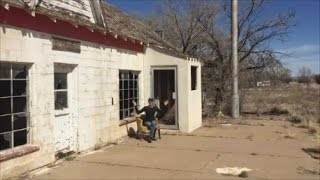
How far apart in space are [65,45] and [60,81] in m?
0.86

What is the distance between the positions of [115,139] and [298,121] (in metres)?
10.0

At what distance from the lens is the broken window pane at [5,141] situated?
27.7 feet

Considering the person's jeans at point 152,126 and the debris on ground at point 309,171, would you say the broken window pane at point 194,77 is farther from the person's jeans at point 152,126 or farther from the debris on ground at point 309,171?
the debris on ground at point 309,171

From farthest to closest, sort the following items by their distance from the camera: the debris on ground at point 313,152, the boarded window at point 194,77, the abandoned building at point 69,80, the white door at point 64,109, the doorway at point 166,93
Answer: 1. the boarded window at point 194,77
2. the doorway at point 166,93
3. the debris on ground at point 313,152
4. the white door at point 64,109
5. the abandoned building at point 69,80

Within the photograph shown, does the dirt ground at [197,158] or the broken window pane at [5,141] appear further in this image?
the dirt ground at [197,158]

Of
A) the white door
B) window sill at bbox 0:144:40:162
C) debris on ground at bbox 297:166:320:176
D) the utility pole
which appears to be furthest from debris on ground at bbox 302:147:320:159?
the utility pole

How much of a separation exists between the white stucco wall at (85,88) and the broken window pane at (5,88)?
422mm

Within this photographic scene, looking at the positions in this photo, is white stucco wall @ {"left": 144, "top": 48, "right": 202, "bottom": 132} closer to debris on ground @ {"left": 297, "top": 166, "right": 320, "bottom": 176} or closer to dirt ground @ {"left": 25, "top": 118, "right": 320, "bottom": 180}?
dirt ground @ {"left": 25, "top": 118, "right": 320, "bottom": 180}

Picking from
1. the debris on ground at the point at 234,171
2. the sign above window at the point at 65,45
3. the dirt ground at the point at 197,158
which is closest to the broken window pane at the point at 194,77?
the dirt ground at the point at 197,158

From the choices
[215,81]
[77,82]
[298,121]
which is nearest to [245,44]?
[215,81]

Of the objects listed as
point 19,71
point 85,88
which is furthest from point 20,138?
point 85,88

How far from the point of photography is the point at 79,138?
11.2m

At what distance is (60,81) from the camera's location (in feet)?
34.9

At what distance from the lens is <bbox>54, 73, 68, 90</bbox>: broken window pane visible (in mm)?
10398
